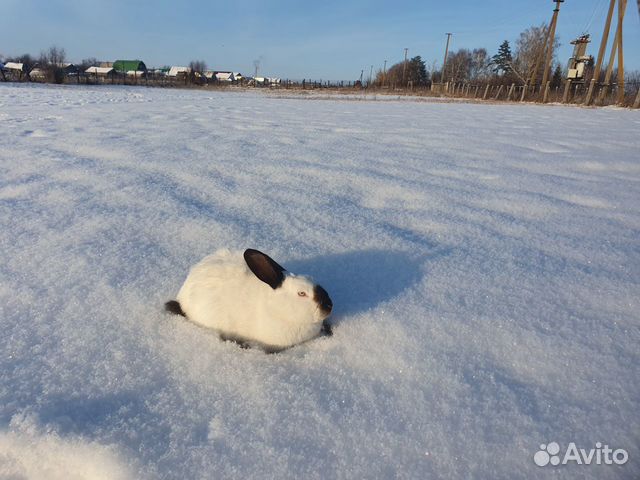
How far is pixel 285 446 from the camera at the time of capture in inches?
47.3

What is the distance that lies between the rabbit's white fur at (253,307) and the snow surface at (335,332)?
75 millimetres

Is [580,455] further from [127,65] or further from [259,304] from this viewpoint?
[127,65]

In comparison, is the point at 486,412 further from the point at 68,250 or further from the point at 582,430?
the point at 68,250

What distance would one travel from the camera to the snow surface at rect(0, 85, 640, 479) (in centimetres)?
119

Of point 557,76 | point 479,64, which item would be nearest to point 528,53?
point 557,76

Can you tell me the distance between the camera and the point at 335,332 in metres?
1.71

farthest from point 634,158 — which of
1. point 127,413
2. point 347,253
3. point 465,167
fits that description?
point 127,413

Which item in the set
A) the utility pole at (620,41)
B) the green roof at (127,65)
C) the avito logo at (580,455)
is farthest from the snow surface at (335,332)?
the green roof at (127,65)

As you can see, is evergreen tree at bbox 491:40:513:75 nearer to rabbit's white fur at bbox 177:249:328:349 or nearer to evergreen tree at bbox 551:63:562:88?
evergreen tree at bbox 551:63:562:88

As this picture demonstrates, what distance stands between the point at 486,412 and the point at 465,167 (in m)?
3.62

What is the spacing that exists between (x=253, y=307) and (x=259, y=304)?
1.2 inches

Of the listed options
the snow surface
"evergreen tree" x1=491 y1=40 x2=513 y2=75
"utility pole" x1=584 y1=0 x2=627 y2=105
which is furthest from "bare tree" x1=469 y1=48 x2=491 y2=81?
the snow surface

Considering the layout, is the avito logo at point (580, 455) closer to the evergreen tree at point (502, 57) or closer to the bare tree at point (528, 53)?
the bare tree at point (528, 53)

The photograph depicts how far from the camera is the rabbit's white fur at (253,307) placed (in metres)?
1.62
